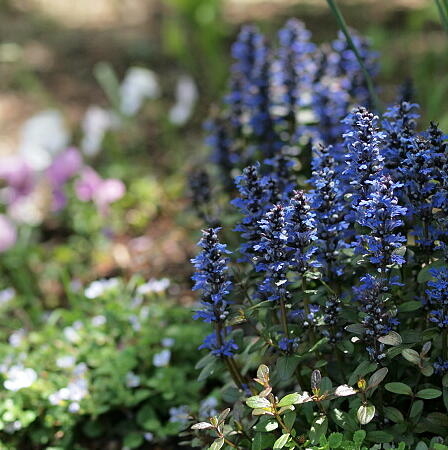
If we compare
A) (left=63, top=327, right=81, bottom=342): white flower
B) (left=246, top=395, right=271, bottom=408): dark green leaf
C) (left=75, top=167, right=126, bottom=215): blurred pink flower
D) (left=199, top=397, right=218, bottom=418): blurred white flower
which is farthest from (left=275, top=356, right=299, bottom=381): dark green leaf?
(left=75, top=167, right=126, bottom=215): blurred pink flower

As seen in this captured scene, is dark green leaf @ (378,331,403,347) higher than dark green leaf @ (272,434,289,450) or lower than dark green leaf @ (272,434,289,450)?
higher

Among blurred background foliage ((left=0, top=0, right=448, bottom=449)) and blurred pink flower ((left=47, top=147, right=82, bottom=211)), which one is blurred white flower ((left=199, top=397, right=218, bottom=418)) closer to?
blurred background foliage ((left=0, top=0, right=448, bottom=449))

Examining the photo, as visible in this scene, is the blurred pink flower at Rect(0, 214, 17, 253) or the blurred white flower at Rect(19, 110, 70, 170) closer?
the blurred pink flower at Rect(0, 214, 17, 253)

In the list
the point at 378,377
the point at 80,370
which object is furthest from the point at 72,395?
the point at 378,377

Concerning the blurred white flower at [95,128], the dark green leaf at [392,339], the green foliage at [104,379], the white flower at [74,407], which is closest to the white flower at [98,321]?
the green foliage at [104,379]

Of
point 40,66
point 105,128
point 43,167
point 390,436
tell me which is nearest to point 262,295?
point 390,436

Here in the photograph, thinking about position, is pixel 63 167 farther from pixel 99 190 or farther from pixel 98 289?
pixel 98 289

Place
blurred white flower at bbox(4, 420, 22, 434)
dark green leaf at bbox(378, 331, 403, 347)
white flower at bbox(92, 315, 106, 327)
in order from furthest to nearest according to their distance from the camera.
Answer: white flower at bbox(92, 315, 106, 327), blurred white flower at bbox(4, 420, 22, 434), dark green leaf at bbox(378, 331, 403, 347)
